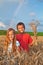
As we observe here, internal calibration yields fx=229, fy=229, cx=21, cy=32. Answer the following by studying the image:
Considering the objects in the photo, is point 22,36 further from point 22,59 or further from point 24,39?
point 22,59

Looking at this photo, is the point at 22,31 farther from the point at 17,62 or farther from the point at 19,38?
the point at 17,62

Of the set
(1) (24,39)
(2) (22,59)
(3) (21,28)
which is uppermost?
(3) (21,28)

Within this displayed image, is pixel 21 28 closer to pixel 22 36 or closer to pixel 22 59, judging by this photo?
pixel 22 36

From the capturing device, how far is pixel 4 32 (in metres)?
2.73

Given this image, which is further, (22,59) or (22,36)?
(22,36)

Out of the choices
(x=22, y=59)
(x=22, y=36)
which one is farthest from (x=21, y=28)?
(x=22, y=59)

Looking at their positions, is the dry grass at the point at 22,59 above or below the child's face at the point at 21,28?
below

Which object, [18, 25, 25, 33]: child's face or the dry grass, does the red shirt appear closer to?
[18, 25, 25, 33]: child's face

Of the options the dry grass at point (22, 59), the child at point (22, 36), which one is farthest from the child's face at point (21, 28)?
the dry grass at point (22, 59)

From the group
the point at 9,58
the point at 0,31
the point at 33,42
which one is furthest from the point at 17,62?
the point at 0,31

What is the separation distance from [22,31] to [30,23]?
0.17 meters

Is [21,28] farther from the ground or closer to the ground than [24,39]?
farther from the ground

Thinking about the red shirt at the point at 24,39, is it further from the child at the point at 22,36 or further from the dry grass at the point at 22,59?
the dry grass at the point at 22,59

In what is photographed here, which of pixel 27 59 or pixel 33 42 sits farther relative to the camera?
pixel 33 42
